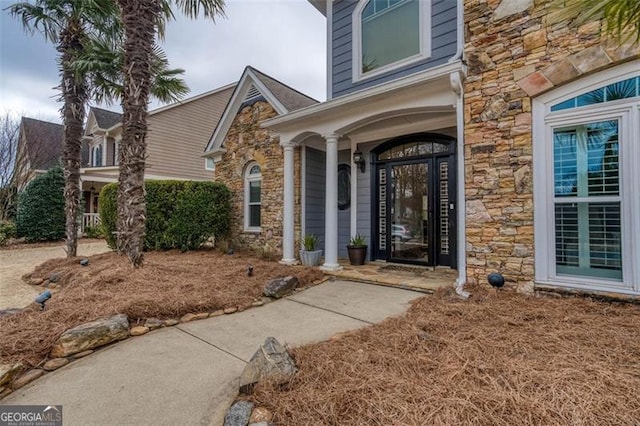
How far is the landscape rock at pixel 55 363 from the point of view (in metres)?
2.62

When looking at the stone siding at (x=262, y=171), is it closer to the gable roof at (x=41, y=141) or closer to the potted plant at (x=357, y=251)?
the potted plant at (x=357, y=251)

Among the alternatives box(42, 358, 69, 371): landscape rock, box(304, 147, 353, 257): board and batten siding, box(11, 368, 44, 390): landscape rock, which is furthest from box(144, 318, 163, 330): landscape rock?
box(304, 147, 353, 257): board and batten siding

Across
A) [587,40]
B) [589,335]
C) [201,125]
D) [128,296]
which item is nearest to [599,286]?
[589,335]

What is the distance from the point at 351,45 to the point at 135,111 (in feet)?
15.3

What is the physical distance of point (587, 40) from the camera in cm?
357

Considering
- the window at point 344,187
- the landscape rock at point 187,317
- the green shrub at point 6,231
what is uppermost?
the window at point 344,187

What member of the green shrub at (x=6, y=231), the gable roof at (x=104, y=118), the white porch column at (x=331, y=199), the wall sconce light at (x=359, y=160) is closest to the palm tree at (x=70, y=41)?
the white porch column at (x=331, y=199)

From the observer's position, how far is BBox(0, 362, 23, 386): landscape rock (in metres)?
2.30

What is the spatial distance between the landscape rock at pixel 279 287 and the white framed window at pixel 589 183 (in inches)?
133

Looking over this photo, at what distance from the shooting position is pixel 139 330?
3.30 metres

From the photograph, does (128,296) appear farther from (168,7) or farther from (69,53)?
(69,53)

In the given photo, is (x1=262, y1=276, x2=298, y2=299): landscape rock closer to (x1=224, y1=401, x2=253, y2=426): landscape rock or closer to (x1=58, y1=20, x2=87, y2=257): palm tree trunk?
(x1=224, y1=401, x2=253, y2=426): landscape rock

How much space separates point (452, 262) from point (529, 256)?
2.05 metres

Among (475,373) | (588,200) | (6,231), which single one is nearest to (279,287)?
(475,373)
